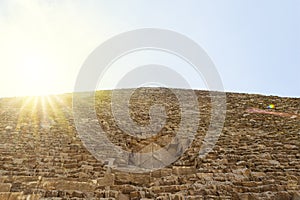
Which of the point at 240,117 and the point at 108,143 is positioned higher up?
the point at 240,117

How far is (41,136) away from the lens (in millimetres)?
6469

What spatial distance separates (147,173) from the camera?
478cm

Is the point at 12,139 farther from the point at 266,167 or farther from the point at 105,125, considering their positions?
the point at 266,167

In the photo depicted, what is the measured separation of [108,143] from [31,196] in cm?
236

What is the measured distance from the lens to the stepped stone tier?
4.18 meters

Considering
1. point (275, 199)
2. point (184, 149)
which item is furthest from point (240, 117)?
point (275, 199)

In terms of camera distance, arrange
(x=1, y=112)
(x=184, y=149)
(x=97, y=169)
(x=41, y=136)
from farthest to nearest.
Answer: (x=1, y=112), (x=41, y=136), (x=184, y=149), (x=97, y=169)

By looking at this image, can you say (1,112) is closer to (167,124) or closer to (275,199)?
(167,124)

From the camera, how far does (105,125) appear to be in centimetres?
739

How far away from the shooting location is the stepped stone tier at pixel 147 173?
4.18 metres

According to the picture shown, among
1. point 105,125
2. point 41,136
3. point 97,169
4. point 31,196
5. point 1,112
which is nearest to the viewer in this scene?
point 31,196

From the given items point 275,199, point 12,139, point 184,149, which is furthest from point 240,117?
point 12,139

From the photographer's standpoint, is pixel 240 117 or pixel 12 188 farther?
pixel 240 117

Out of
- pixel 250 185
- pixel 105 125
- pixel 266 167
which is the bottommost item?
pixel 250 185
